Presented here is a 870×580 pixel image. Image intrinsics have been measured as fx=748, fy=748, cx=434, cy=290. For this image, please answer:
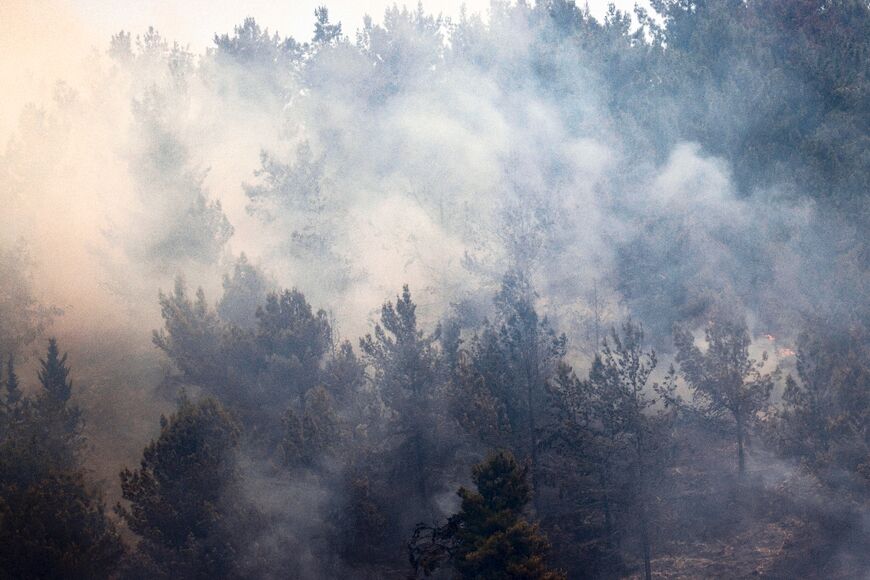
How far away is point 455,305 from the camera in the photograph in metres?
38.5

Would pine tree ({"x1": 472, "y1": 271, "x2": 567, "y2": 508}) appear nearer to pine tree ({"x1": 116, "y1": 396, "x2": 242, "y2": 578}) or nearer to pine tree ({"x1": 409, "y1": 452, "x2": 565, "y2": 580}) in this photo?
pine tree ({"x1": 409, "y1": 452, "x2": 565, "y2": 580})

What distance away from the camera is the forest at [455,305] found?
963 inches

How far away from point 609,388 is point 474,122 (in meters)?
29.1


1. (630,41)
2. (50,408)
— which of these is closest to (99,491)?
(50,408)

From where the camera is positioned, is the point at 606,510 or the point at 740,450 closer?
the point at 606,510

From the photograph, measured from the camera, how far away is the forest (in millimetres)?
24469

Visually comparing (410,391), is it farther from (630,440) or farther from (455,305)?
(455,305)

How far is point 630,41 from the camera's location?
48844mm

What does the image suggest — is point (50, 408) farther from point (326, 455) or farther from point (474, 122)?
point (474, 122)

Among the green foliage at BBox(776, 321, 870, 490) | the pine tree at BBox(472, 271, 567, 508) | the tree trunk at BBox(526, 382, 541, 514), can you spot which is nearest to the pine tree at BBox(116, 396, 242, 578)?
the pine tree at BBox(472, 271, 567, 508)

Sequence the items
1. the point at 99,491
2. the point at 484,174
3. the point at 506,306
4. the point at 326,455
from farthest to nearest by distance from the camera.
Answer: the point at 484,174, the point at 506,306, the point at 326,455, the point at 99,491

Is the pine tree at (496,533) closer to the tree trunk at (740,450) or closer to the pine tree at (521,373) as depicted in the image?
the pine tree at (521,373)

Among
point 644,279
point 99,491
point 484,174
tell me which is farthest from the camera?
point 484,174

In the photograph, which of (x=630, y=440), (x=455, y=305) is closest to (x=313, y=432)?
(x=630, y=440)
